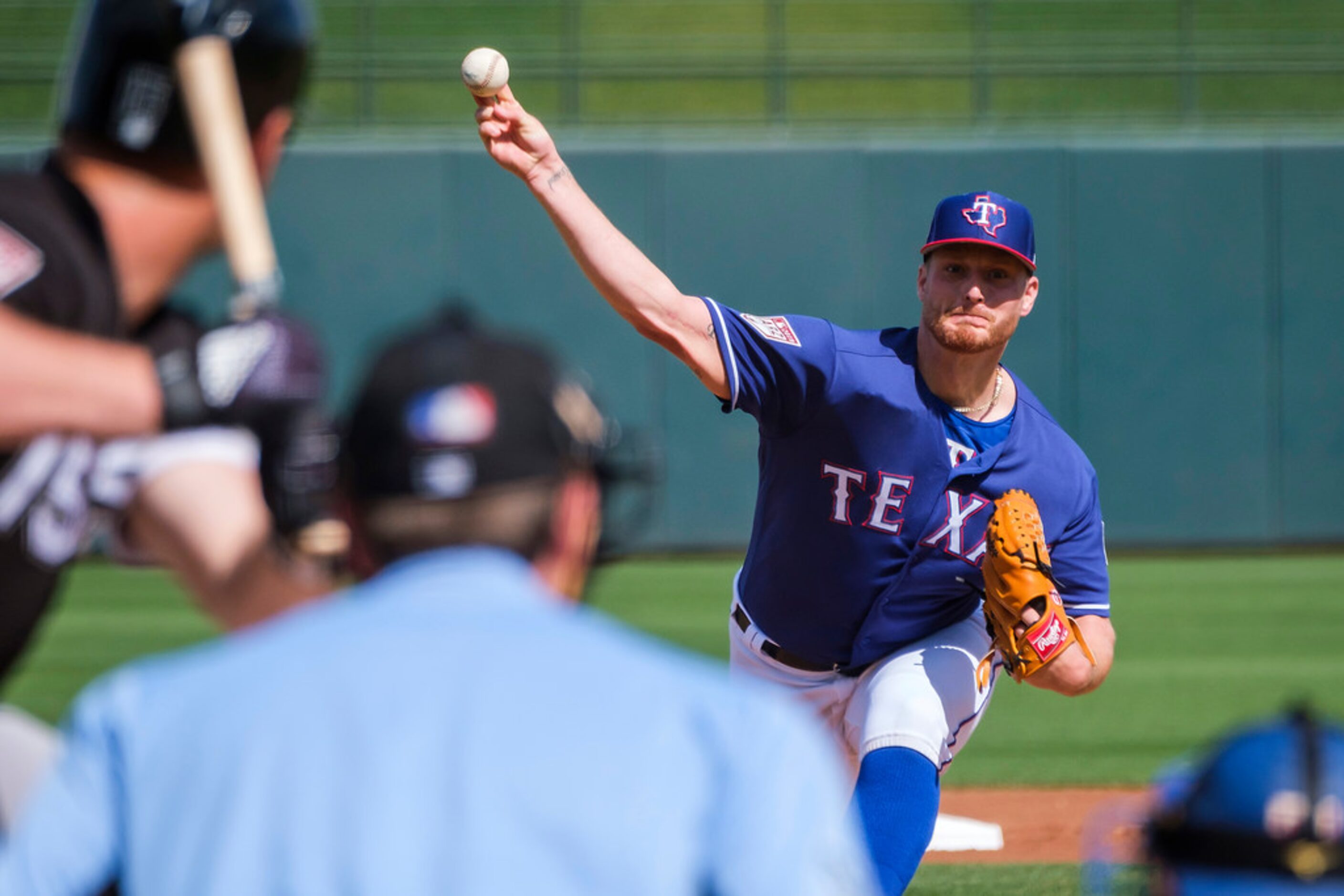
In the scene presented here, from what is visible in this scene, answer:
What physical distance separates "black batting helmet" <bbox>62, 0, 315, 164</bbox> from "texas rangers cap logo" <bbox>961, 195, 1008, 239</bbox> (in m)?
2.32

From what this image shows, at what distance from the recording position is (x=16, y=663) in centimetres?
235

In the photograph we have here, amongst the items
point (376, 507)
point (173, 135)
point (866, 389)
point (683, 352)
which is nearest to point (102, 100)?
point (173, 135)

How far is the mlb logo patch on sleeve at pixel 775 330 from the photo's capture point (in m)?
3.99

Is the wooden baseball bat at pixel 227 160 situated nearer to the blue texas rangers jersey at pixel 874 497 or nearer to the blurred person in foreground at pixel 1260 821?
the blurred person in foreground at pixel 1260 821

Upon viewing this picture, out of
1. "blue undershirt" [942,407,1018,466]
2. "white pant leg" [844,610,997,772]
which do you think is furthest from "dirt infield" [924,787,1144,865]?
"blue undershirt" [942,407,1018,466]

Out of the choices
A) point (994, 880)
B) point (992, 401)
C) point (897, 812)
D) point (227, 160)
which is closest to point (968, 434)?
point (992, 401)

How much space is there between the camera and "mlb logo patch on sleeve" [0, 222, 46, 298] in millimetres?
2129

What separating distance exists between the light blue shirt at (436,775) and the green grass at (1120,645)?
5.10 m

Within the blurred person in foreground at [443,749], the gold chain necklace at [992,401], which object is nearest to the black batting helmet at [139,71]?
the blurred person in foreground at [443,749]

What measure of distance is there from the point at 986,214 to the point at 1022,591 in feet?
3.35

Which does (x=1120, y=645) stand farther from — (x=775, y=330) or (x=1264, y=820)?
(x=1264, y=820)

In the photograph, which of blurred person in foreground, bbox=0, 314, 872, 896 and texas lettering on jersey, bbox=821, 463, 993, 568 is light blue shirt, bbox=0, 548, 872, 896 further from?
texas lettering on jersey, bbox=821, 463, 993, 568

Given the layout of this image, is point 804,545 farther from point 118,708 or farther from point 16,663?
point 118,708

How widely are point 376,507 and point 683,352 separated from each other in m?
2.45
